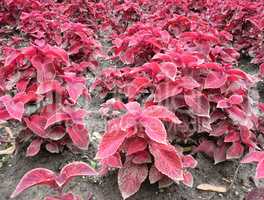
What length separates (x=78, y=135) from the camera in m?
2.33

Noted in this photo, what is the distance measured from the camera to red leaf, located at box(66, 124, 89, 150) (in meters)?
2.31

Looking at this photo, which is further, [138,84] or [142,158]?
[138,84]

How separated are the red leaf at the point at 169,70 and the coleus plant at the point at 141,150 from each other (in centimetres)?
28

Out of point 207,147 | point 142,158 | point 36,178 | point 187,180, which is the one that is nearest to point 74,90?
point 142,158

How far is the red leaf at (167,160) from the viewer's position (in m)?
1.92

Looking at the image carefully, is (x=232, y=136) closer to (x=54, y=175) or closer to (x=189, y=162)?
(x=189, y=162)

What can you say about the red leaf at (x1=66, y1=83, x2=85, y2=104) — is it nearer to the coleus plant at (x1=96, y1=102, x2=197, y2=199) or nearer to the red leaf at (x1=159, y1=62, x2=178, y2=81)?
the coleus plant at (x1=96, y1=102, x2=197, y2=199)

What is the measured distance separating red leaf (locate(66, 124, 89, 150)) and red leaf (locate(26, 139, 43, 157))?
0.18 metres

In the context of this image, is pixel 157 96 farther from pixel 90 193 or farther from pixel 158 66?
pixel 90 193

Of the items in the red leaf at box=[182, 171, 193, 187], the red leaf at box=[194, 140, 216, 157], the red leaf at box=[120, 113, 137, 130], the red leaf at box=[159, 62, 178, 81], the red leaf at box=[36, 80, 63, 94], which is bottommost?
the red leaf at box=[194, 140, 216, 157]

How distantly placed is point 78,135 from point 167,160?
1.93 feet

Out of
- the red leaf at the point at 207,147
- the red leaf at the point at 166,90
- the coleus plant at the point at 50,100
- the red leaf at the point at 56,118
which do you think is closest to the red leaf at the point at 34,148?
the coleus plant at the point at 50,100

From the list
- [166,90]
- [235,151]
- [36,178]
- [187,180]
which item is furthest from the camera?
[235,151]

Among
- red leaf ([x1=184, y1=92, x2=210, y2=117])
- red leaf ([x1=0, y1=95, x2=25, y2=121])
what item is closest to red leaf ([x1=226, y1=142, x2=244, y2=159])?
red leaf ([x1=184, y1=92, x2=210, y2=117])
